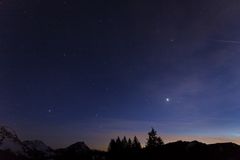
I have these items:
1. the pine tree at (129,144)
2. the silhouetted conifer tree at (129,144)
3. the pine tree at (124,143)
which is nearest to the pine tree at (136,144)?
the pine tree at (129,144)

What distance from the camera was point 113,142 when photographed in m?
134

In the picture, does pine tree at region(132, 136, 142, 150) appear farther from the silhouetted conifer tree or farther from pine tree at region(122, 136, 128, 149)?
pine tree at region(122, 136, 128, 149)

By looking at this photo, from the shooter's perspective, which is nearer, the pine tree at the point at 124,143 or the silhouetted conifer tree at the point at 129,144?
Answer: the pine tree at the point at 124,143

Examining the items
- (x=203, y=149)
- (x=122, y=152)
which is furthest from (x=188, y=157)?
(x=122, y=152)

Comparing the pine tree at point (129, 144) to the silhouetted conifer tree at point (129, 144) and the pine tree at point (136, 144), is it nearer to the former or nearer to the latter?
the silhouetted conifer tree at point (129, 144)

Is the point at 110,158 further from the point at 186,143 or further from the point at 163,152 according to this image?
the point at 186,143

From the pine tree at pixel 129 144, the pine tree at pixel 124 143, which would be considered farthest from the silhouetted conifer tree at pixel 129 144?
the pine tree at pixel 124 143

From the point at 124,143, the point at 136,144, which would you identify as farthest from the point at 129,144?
the point at 136,144

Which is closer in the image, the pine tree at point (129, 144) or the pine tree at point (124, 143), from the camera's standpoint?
the pine tree at point (124, 143)

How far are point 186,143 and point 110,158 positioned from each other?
33693 millimetres

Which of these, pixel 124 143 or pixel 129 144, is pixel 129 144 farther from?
pixel 124 143

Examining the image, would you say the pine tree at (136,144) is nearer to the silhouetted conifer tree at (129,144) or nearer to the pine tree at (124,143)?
the silhouetted conifer tree at (129,144)

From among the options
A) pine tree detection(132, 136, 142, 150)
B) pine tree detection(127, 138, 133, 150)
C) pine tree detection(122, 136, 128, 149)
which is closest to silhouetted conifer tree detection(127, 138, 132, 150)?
pine tree detection(127, 138, 133, 150)

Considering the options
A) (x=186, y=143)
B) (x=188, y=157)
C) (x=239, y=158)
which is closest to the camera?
(x=239, y=158)
